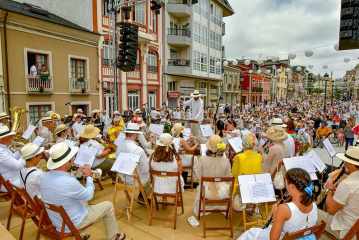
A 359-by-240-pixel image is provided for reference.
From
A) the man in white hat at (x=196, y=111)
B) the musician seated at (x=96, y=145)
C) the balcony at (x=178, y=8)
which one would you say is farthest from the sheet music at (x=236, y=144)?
the balcony at (x=178, y=8)

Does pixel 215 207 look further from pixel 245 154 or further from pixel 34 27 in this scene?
pixel 34 27

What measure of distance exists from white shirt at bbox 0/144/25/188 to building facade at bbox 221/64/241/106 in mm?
41943

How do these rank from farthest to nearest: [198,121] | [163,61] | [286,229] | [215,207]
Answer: [163,61]
[198,121]
[215,207]
[286,229]

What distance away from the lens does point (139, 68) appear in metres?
23.5

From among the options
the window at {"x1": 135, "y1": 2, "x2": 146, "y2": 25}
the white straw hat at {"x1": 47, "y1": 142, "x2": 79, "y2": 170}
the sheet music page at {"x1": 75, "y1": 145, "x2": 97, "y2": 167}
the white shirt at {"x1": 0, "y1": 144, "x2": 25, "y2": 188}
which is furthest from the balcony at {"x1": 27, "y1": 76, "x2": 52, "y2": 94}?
the white straw hat at {"x1": 47, "y1": 142, "x2": 79, "y2": 170}

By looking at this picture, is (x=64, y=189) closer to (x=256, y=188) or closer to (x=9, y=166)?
(x=9, y=166)

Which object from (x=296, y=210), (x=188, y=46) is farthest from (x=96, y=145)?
(x=188, y=46)

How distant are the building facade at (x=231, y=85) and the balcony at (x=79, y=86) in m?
30.3

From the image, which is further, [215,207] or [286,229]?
[215,207]

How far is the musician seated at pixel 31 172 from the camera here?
357 cm

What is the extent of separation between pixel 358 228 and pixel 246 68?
53.8 m

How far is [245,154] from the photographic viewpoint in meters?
4.50

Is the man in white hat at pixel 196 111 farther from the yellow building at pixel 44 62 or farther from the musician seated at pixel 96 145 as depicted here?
the yellow building at pixel 44 62

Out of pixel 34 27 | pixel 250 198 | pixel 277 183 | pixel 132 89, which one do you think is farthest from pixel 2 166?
pixel 132 89
